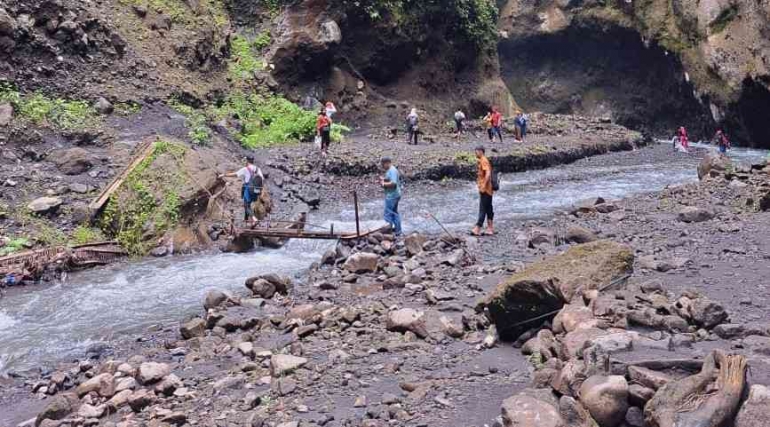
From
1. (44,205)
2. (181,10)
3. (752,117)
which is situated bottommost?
(44,205)

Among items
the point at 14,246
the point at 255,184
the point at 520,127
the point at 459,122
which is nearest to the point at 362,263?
the point at 255,184

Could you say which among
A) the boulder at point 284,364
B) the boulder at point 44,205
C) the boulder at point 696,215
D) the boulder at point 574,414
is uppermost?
the boulder at point 44,205

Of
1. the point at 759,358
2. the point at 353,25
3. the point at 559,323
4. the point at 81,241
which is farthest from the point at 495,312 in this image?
the point at 353,25

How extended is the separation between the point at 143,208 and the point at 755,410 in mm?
13775

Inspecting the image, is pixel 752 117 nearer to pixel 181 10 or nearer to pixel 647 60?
pixel 647 60

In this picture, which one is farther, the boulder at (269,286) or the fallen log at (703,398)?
the boulder at (269,286)

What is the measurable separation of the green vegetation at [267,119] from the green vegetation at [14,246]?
10.7 metres

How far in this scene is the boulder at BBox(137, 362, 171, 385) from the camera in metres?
7.59

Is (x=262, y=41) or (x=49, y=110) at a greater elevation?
(x=262, y=41)

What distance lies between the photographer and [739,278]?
331 inches

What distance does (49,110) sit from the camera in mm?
18531

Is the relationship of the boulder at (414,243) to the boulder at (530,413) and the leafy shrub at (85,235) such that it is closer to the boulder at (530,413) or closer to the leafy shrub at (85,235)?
the leafy shrub at (85,235)

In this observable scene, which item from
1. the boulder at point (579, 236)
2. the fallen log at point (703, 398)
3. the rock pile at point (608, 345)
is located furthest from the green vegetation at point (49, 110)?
the fallen log at point (703, 398)

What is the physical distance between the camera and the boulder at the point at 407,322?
25.3 feet
